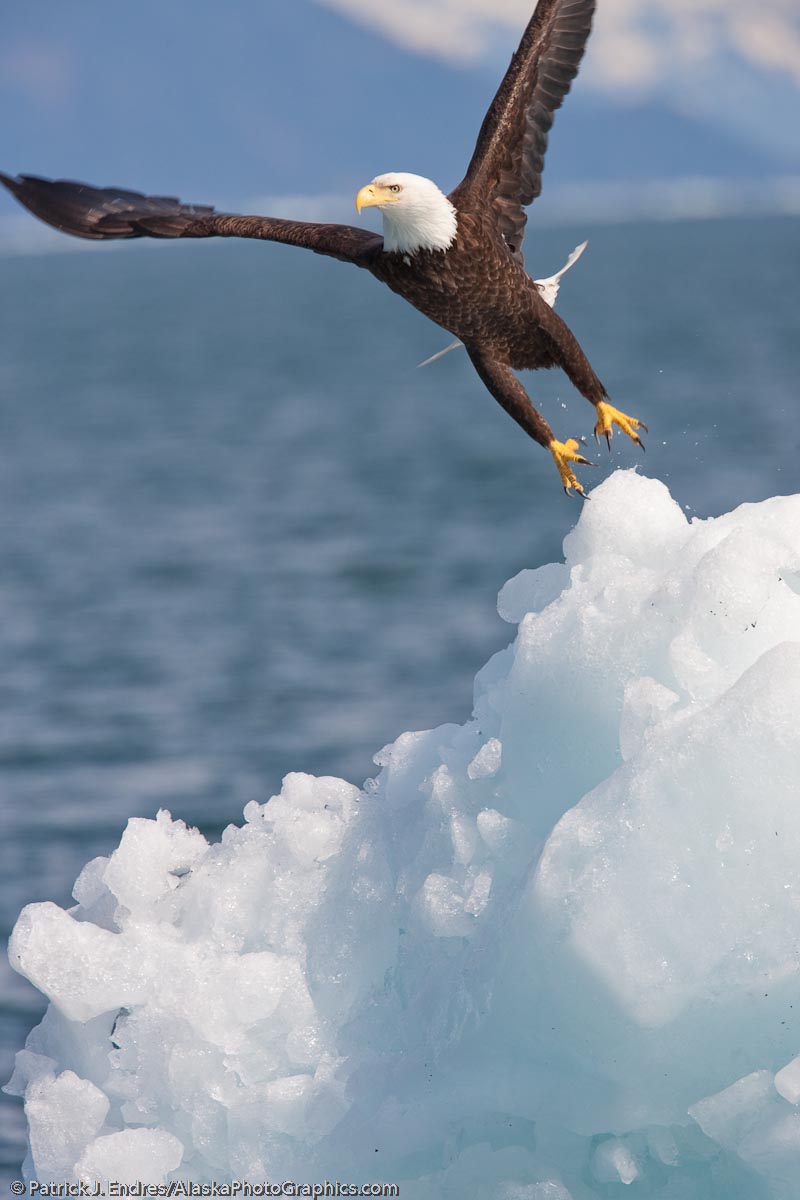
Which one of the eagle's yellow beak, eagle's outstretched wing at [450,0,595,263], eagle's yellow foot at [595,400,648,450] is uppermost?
eagle's outstretched wing at [450,0,595,263]

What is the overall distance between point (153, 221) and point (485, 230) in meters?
1.11

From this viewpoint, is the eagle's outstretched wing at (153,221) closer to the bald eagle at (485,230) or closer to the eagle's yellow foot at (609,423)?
the bald eagle at (485,230)

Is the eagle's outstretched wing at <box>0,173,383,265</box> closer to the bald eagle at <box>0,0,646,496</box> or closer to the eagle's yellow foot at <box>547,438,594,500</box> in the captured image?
the bald eagle at <box>0,0,646,496</box>

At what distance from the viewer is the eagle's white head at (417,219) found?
5352 mm

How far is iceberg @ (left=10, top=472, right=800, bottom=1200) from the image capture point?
347 cm

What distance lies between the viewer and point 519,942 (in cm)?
363

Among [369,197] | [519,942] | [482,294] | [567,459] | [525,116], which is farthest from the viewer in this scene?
[525,116]

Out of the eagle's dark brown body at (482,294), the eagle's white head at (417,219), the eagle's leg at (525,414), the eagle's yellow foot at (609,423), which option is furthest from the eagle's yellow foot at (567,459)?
the eagle's white head at (417,219)

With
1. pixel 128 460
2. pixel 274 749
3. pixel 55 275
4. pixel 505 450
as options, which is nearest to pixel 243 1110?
pixel 274 749

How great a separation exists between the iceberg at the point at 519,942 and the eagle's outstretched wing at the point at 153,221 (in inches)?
73.1

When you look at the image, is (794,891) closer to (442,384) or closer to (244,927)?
(244,927)

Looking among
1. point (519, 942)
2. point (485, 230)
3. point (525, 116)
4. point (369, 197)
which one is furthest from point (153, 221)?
point (519, 942)

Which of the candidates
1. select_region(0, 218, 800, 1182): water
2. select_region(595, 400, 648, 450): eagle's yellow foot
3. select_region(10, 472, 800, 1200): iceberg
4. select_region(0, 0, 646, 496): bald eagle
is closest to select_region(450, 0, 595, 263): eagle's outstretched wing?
select_region(0, 0, 646, 496): bald eagle

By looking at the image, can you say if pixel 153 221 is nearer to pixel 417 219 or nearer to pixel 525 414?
pixel 417 219
